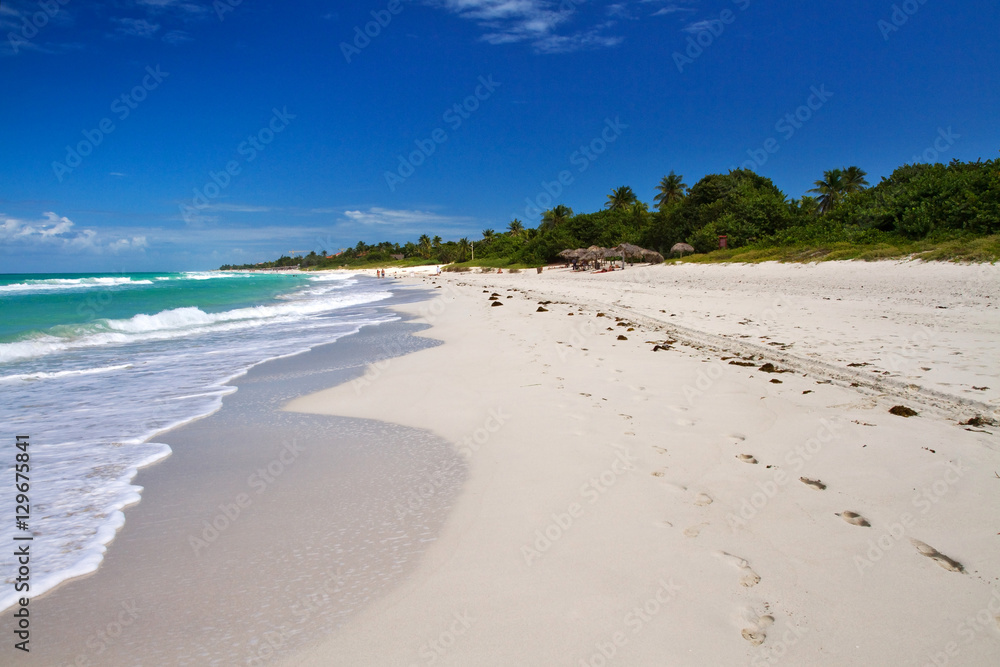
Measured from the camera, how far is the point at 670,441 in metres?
4.02

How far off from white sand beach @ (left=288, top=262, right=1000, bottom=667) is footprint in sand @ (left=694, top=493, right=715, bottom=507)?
1 cm

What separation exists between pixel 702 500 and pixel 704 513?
16 cm

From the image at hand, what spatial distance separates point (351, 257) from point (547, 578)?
6004 inches

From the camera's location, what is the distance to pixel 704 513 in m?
2.89

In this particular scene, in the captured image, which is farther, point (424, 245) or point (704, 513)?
point (424, 245)

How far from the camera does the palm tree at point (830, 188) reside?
4841 centimetres

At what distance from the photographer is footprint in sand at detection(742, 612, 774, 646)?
194 centimetres

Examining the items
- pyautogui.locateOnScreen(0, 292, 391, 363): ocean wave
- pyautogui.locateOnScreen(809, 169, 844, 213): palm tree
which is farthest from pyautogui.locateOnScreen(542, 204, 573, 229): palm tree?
pyautogui.locateOnScreen(0, 292, 391, 363): ocean wave

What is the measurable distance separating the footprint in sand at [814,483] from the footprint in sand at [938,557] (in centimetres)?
62

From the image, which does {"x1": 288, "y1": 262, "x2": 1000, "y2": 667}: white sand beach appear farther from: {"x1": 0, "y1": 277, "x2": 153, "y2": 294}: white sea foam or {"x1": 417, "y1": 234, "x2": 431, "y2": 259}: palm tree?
{"x1": 417, "y1": 234, "x2": 431, "y2": 259}: palm tree

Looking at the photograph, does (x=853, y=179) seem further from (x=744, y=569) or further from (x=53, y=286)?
(x=53, y=286)

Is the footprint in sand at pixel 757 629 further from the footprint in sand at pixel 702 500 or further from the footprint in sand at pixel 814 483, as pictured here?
the footprint in sand at pixel 814 483

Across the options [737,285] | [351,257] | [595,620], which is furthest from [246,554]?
[351,257]

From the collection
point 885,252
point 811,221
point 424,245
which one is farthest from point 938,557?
point 424,245
